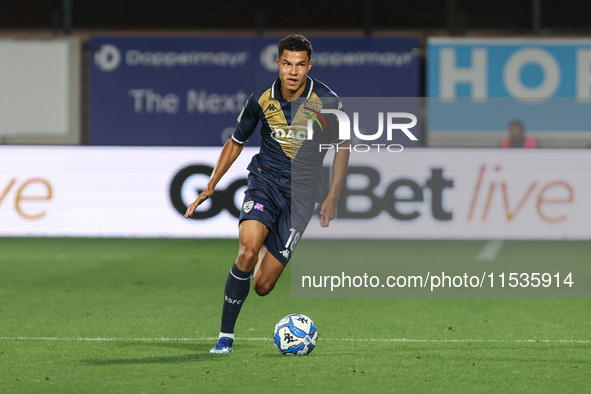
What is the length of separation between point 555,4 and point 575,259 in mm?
12505

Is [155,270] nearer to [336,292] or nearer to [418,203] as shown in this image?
[336,292]

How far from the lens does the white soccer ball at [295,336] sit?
510 centimetres

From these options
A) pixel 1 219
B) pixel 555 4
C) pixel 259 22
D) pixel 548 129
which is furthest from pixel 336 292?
pixel 555 4

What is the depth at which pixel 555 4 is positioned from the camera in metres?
21.0

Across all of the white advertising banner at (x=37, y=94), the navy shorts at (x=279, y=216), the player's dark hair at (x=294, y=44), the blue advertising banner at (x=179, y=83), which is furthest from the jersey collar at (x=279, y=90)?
the white advertising banner at (x=37, y=94)

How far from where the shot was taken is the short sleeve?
5.36m

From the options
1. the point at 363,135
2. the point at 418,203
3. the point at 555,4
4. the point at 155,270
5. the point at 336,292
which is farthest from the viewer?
the point at 555,4

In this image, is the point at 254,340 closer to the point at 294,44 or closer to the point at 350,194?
the point at 294,44

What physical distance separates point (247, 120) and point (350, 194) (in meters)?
5.55

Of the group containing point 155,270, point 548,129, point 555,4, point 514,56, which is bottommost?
point 155,270

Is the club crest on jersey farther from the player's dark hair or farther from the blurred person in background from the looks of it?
the blurred person in background

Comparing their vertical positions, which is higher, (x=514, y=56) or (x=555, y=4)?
(x=555, y=4)

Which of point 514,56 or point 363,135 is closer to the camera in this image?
point 363,135

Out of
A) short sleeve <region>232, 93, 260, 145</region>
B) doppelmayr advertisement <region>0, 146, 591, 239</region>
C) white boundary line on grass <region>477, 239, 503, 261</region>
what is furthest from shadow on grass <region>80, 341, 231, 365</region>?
white boundary line on grass <region>477, 239, 503, 261</region>
